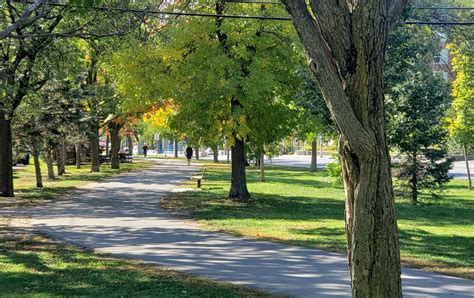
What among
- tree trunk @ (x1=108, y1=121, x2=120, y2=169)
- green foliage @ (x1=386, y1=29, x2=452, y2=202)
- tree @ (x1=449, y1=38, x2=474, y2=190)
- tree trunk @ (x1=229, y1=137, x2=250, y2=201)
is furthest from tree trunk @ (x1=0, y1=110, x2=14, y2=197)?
tree trunk @ (x1=108, y1=121, x2=120, y2=169)

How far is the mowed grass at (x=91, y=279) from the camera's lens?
768cm

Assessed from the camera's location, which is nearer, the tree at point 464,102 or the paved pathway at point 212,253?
the paved pathway at point 212,253

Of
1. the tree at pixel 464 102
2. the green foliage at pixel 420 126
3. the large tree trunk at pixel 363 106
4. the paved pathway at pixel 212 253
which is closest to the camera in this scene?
the large tree trunk at pixel 363 106

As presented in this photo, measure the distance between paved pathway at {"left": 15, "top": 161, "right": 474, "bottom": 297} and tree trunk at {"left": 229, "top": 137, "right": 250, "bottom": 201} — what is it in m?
3.77

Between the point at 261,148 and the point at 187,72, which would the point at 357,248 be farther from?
the point at 261,148

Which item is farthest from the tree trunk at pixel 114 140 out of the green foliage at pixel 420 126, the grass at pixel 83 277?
the grass at pixel 83 277

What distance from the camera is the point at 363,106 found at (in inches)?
181

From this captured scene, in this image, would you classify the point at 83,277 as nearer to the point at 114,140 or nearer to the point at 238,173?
the point at 238,173

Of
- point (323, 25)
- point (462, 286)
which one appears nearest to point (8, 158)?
point (462, 286)

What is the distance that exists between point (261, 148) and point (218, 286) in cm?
1375

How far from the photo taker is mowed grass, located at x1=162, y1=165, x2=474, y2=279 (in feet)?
36.5

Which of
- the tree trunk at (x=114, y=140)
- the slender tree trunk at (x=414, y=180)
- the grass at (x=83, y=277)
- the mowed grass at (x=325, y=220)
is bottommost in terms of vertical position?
the mowed grass at (x=325, y=220)

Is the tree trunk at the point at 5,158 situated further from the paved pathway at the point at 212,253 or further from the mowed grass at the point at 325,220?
the mowed grass at the point at 325,220

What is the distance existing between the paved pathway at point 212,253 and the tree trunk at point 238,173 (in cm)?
377
